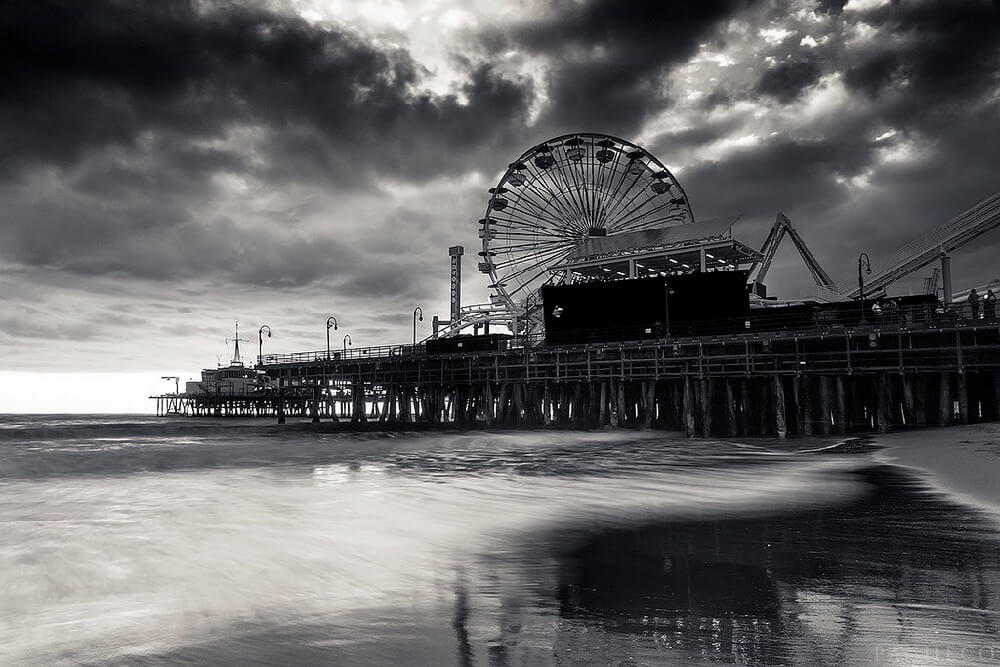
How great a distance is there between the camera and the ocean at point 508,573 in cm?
507

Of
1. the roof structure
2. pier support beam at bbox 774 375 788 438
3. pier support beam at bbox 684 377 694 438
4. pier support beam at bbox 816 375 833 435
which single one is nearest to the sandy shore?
pier support beam at bbox 816 375 833 435

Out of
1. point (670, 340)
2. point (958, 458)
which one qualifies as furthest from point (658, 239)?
point (958, 458)

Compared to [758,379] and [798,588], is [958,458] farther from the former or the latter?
[758,379]

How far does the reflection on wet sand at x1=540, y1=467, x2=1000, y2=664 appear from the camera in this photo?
4.82m

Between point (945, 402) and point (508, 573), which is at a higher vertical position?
point (945, 402)

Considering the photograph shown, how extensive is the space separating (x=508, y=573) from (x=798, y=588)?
3214 millimetres

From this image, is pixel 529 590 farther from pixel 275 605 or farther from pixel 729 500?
pixel 729 500

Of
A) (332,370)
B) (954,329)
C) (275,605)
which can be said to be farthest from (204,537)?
(332,370)

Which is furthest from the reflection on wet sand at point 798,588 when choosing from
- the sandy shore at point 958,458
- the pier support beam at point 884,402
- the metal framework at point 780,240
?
the metal framework at point 780,240

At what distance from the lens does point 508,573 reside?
7.81 meters

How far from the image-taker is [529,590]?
6859mm

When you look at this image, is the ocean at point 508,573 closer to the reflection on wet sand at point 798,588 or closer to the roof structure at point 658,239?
the reflection on wet sand at point 798,588

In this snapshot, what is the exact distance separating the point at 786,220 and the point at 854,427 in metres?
46.5

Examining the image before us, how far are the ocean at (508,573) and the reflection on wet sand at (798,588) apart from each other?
0.03m
